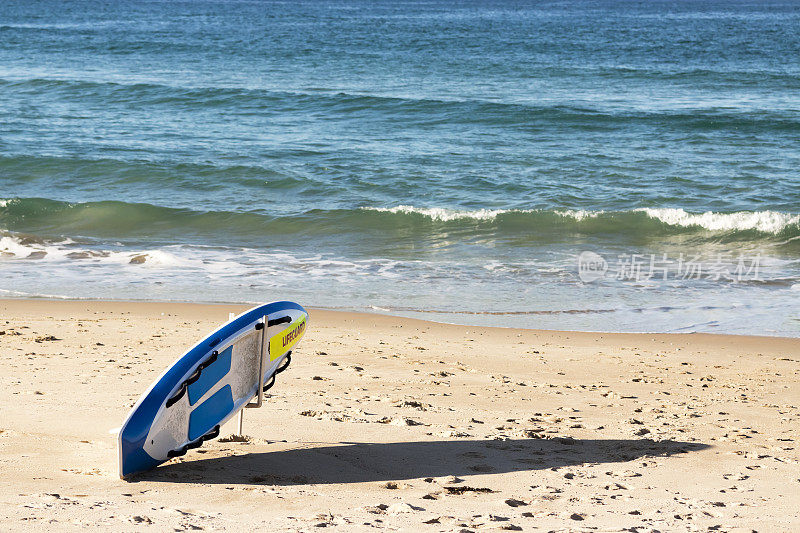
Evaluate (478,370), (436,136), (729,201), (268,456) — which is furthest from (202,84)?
(268,456)

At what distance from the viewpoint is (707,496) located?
4.37 m

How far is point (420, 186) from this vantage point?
52.1 ft

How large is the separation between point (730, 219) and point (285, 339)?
34.5 feet

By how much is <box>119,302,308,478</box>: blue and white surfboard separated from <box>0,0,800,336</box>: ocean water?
13.7 ft

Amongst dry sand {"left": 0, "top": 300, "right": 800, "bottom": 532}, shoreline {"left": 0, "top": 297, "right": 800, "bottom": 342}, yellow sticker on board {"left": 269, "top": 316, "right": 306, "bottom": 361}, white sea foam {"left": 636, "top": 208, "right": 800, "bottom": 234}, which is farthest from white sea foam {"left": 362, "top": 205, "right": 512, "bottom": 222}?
yellow sticker on board {"left": 269, "top": 316, "right": 306, "bottom": 361}

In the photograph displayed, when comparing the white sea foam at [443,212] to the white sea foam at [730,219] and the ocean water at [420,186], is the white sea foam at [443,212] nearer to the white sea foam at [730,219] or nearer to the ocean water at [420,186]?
the ocean water at [420,186]

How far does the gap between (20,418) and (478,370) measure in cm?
343

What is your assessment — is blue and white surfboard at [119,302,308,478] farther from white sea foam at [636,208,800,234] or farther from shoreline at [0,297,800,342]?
white sea foam at [636,208,800,234]

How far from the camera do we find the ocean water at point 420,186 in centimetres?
1014

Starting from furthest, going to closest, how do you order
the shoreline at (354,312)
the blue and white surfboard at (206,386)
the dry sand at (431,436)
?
the shoreline at (354,312) → the blue and white surfboard at (206,386) → the dry sand at (431,436)

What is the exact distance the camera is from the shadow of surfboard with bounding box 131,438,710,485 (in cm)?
455

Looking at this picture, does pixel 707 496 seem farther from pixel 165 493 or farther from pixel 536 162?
pixel 536 162

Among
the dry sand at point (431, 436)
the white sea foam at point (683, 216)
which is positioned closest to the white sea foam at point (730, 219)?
the white sea foam at point (683, 216)

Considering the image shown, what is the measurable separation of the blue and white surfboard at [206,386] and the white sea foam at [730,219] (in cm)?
1008
